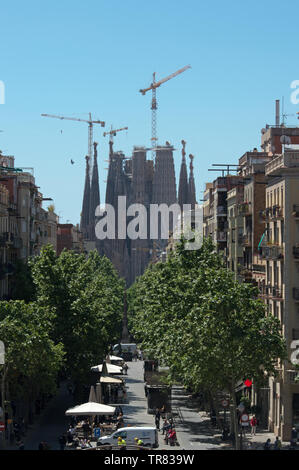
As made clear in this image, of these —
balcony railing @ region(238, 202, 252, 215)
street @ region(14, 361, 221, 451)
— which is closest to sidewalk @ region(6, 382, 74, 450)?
street @ region(14, 361, 221, 451)

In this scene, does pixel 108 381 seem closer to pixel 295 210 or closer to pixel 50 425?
pixel 50 425

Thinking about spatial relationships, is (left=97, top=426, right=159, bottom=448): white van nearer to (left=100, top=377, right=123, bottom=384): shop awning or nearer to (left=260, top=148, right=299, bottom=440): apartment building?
(left=260, top=148, right=299, bottom=440): apartment building

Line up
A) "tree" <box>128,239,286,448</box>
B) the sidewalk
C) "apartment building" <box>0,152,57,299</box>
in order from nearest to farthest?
"tree" <box>128,239,286,448</box> → the sidewalk → "apartment building" <box>0,152,57,299</box>

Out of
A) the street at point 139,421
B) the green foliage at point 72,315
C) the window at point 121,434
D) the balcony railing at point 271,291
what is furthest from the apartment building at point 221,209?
the window at point 121,434

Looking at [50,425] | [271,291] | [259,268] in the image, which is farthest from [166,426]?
[259,268]

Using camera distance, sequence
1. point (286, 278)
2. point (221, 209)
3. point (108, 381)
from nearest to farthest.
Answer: point (286, 278), point (108, 381), point (221, 209)

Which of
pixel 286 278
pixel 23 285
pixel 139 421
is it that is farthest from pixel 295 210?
pixel 23 285

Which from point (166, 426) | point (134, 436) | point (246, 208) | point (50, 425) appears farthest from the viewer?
point (246, 208)

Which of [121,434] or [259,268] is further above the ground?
[259,268]

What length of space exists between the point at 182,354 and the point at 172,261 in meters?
28.2

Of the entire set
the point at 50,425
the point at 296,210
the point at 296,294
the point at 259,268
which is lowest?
the point at 50,425

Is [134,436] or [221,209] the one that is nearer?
[134,436]
